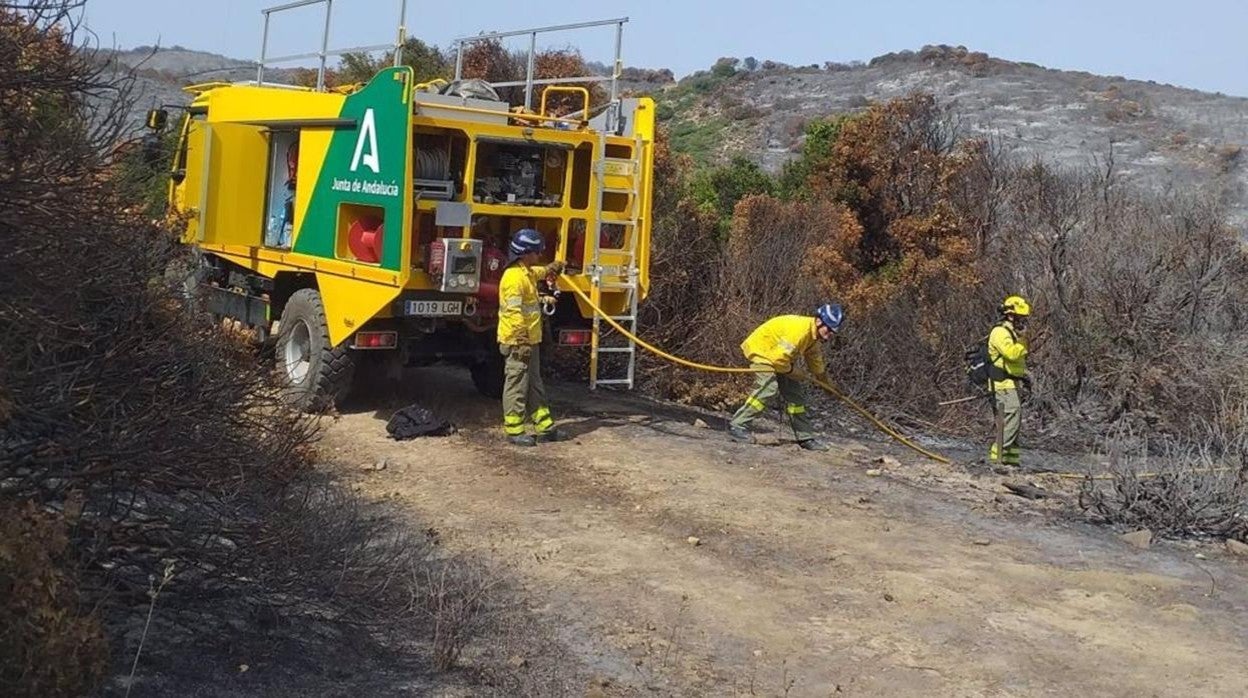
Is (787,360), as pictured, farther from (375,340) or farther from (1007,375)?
(375,340)

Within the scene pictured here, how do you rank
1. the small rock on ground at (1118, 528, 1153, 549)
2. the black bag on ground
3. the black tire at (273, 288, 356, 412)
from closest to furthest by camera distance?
the small rock on ground at (1118, 528, 1153, 549), the black bag on ground, the black tire at (273, 288, 356, 412)

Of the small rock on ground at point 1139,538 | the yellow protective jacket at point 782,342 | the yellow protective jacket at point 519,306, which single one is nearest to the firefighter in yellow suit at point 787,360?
the yellow protective jacket at point 782,342

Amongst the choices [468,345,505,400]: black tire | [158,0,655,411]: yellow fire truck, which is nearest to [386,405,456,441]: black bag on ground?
[158,0,655,411]: yellow fire truck

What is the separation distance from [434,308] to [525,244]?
87cm

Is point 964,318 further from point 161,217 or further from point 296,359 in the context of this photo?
point 161,217

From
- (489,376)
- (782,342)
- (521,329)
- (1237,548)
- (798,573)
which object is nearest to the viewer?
(798,573)

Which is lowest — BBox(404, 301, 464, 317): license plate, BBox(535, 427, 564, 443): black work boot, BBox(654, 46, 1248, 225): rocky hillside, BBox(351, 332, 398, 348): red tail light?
BBox(535, 427, 564, 443): black work boot

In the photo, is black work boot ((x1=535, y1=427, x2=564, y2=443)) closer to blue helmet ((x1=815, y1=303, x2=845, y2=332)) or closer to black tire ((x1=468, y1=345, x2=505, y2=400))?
black tire ((x1=468, y1=345, x2=505, y2=400))

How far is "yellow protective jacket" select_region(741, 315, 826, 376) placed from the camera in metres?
11.0

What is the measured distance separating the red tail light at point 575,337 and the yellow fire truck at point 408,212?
0.01 meters

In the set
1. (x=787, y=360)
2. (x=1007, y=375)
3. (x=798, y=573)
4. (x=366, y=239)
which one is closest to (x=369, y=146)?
(x=366, y=239)

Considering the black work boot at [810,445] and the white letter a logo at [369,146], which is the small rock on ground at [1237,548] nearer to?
the black work boot at [810,445]

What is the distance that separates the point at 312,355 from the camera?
1096cm

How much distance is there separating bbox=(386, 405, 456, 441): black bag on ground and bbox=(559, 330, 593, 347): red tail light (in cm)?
124
